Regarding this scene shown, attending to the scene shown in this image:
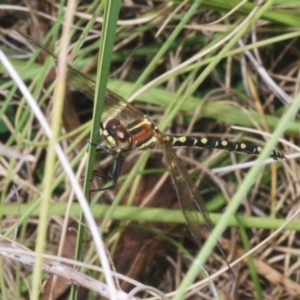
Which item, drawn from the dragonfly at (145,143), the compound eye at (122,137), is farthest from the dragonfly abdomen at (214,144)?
the compound eye at (122,137)

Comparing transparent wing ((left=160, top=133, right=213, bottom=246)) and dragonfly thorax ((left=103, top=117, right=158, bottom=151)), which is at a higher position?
dragonfly thorax ((left=103, top=117, right=158, bottom=151))

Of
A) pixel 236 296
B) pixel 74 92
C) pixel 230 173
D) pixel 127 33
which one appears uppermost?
pixel 127 33

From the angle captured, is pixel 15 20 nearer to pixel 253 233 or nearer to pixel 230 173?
pixel 230 173

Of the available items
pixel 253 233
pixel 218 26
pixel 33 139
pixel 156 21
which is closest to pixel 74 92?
pixel 33 139

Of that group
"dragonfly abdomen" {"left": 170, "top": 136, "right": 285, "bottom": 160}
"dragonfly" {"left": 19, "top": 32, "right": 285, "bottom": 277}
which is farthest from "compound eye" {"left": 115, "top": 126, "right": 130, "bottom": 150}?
"dragonfly abdomen" {"left": 170, "top": 136, "right": 285, "bottom": 160}

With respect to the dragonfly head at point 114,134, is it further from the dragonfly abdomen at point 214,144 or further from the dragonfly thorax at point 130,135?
the dragonfly abdomen at point 214,144

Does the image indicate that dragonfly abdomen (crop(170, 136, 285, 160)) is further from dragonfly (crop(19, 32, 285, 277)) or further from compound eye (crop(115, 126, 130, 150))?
compound eye (crop(115, 126, 130, 150))

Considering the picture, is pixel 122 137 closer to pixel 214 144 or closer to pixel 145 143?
pixel 145 143
